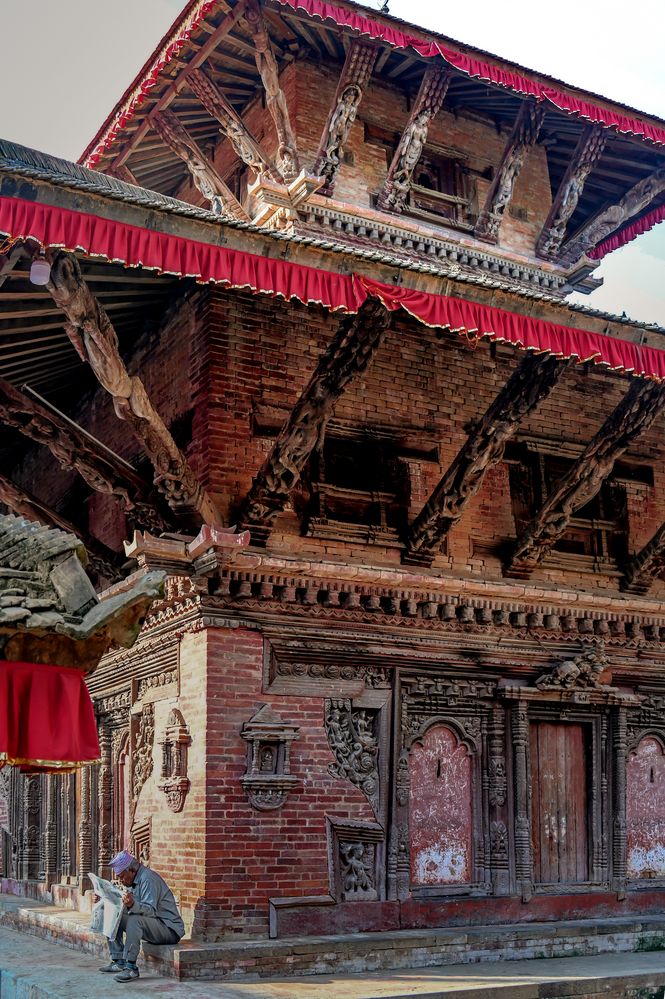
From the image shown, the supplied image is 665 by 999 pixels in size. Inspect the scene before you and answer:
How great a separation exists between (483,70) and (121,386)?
6.28 meters

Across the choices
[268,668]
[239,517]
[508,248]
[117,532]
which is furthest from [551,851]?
[508,248]

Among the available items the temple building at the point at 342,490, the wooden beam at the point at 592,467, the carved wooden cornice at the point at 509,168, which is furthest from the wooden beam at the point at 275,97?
the wooden beam at the point at 592,467

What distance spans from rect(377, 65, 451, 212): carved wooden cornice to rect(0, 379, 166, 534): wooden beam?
4864 mm

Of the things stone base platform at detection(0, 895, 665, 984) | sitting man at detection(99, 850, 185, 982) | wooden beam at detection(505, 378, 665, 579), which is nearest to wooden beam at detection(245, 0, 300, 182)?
wooden beam at detection(505, 378, 665, 579)

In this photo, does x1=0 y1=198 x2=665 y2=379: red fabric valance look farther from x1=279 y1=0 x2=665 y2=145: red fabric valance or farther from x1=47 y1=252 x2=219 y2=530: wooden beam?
x1=279 y1=0 x2=665 y2=145: red fabric valance

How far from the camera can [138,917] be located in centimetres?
830

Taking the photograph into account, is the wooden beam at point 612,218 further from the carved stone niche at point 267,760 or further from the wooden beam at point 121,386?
the carved stone niche at point 267,760

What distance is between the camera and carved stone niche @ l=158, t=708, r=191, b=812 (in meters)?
9.23

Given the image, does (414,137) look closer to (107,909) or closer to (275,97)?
(275,97)

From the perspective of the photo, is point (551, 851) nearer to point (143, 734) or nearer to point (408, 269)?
point (143, 734)

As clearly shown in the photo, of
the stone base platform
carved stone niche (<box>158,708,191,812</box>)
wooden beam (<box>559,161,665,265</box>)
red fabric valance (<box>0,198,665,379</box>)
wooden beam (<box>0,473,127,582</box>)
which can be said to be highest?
wooden beam (<box>559,161,665,265</box>)

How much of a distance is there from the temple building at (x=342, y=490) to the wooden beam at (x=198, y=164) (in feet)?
0.17

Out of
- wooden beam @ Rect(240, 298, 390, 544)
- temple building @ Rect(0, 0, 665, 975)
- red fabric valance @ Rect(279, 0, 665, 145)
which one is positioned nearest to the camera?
temple building @ Rect(0, 0, 665, 975)

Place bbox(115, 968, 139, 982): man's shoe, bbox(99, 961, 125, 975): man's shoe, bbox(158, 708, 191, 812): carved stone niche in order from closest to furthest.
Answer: bbox(115, 968, 139, 982): man's shoe, bbox(99, 961, 125, 975): man's shoe, bbox(158, 708, 191, 812): carved stone niche
